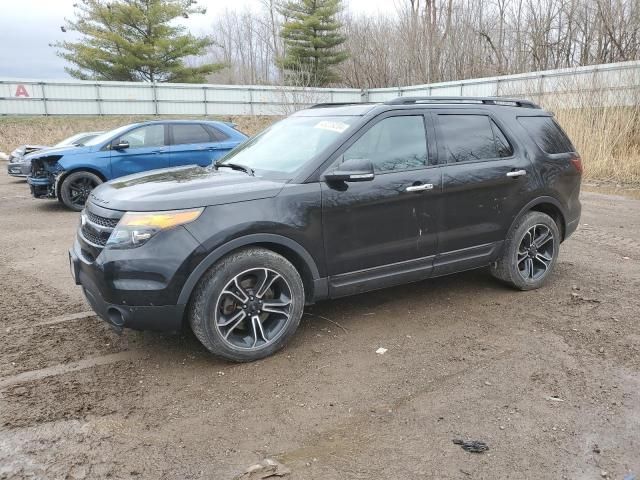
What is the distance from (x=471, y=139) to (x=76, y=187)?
803 cm

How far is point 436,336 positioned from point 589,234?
4.64m

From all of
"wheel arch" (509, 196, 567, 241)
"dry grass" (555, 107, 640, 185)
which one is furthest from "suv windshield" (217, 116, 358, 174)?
"dry grass" (555, 107, 640, 185)

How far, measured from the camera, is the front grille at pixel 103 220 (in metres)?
3.53

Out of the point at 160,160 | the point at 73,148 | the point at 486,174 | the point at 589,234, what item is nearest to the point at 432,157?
the point at 486,174

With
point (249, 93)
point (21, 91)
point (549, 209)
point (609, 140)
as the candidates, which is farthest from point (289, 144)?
point (249, 93)

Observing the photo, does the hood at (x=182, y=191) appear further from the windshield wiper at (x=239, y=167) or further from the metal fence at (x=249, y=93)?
the metal fence at (x=249, y=93)

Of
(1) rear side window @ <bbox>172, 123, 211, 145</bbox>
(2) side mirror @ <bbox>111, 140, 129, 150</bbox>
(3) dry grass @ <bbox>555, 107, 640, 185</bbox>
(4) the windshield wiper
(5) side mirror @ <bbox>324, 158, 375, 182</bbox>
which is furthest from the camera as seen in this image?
(3) dry grass @ <bbox>555, 107, 640, 185</bbox>

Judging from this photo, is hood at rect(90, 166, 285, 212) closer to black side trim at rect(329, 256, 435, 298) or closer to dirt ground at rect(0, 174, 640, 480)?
black side trim at rect(329, 256, 435, 298)

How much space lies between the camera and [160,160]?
1021 cm

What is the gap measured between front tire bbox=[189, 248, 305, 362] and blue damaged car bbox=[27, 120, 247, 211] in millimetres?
6308

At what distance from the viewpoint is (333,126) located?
428 cm

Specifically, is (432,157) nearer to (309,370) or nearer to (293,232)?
(293,232)

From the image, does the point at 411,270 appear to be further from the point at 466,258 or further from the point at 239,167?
the point at 239,167

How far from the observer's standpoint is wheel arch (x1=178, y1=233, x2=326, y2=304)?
3467mm
